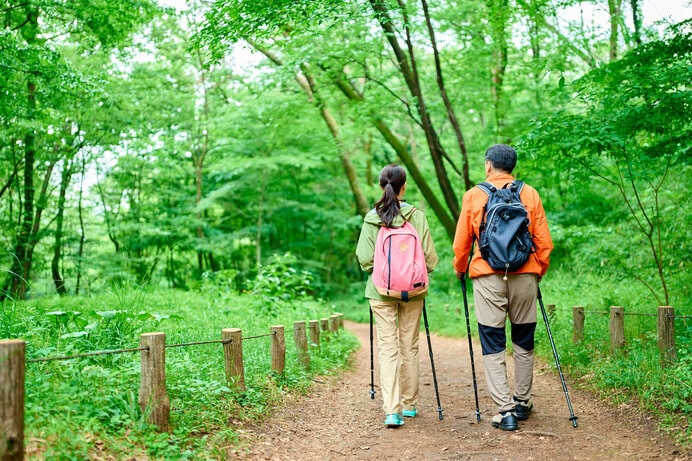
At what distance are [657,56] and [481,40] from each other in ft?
23.0

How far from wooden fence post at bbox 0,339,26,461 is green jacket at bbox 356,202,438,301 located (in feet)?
9.17

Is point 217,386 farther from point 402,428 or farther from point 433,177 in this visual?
point 433,177

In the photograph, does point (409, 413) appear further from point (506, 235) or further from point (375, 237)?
point (506, 235)

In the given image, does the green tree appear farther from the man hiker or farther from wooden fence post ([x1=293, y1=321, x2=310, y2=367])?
wooden fence post ([x1=293, y1=321, x2=310, y2=367])

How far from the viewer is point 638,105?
6.34 m

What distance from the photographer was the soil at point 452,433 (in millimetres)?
4039

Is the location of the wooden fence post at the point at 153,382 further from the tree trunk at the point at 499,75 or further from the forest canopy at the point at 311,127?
the tree trunk at the point at 499,75

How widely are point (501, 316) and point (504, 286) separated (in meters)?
0.25

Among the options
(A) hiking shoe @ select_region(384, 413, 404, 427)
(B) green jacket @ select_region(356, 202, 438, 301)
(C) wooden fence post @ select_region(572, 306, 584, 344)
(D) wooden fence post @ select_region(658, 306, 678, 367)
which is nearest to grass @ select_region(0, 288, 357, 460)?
(A) hiking shoe @ select_region(384, 413, 404, 427)

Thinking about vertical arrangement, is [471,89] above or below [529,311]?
above

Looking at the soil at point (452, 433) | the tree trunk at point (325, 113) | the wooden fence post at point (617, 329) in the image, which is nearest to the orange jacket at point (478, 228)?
the soil at point (452, 433)

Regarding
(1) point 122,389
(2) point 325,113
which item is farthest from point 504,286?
(2) point 325,113

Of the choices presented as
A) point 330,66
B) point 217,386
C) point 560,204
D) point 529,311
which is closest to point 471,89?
point 330,66

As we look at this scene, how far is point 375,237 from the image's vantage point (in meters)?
5.08
